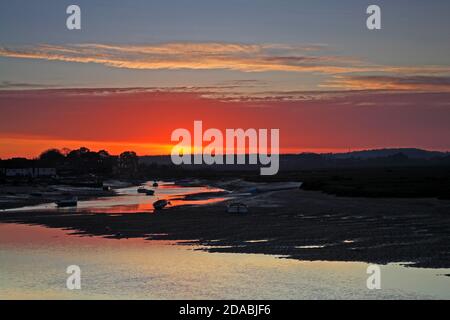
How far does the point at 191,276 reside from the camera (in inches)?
1165

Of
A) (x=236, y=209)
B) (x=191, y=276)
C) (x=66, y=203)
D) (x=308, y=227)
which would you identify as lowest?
(x=66, y=203)

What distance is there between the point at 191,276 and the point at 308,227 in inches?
763

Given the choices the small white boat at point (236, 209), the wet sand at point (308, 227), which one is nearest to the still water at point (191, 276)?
the wet sand at point (308, 227)

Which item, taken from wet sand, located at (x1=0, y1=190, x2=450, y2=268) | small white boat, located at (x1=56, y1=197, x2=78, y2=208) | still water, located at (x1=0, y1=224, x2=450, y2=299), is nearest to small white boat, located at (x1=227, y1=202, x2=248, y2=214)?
wet sand, located at (x1=0, y1=190, x2=450, y2=268)

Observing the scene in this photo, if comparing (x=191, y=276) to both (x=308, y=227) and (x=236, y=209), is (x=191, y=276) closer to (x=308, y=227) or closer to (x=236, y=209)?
(x=308, y=227)

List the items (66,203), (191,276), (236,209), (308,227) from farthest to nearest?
(66,203) → (236,209) → (308,227) → (191,276)

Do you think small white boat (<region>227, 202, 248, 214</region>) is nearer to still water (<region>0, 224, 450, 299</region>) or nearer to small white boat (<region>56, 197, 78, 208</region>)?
still water (<region>0, 224, 450, 299</region>)

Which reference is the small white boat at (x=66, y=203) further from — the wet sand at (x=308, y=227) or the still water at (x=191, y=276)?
the still water at (x=191, y=276)

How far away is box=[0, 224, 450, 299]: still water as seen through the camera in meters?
26.0

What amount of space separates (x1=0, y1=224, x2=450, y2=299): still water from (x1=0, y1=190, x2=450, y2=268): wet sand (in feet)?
7.79

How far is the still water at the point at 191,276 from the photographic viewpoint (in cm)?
2598

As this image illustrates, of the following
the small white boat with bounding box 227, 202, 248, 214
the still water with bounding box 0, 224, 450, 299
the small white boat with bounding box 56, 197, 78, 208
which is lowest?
the small white boat with bounding box 56, 197, 78, 208

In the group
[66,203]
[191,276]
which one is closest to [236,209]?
[66,203]

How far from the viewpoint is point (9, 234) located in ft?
156
